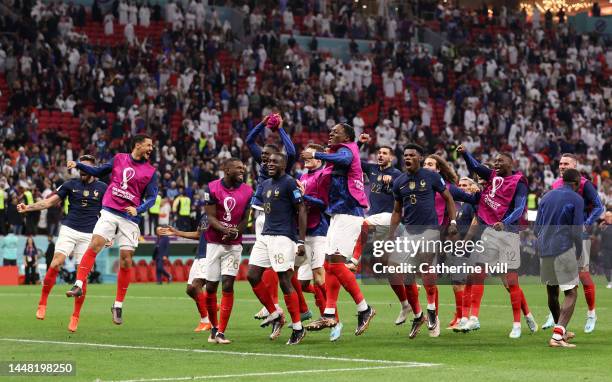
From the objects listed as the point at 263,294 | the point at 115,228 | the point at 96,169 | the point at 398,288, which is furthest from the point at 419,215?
the point at 96,169

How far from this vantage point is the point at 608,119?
55.5m

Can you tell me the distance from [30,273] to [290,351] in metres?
21.7

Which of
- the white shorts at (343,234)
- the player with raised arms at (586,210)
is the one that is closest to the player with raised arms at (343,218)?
the white shorts at (343,234)

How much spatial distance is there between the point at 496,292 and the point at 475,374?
679 inches

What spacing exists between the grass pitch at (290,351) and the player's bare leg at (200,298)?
0.28 metres

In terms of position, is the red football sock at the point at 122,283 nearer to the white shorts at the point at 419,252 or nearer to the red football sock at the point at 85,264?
the red football sock at the point at 85,264

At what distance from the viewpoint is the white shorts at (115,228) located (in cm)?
1864

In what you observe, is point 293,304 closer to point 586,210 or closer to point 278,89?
point 586,210

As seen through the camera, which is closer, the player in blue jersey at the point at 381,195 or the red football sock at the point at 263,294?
the red football sock at the point at 263,294

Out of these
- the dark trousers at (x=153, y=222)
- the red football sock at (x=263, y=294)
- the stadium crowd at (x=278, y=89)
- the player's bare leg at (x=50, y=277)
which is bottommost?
the dark trousers at (x=153, y=222)

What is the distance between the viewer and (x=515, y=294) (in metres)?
17.5

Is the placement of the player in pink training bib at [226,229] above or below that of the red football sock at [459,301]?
above

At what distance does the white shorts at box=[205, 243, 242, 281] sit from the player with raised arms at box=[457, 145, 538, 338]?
346 centimetres

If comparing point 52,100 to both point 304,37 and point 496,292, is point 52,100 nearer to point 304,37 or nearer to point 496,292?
point 304,37
